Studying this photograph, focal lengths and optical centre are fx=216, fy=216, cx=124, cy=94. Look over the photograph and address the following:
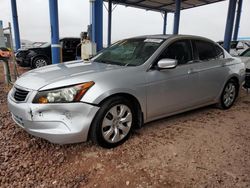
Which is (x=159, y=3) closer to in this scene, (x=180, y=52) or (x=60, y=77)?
(x=180, y=52)

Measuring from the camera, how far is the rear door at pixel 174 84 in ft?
9.80

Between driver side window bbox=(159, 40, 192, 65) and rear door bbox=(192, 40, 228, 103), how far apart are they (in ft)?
0.59

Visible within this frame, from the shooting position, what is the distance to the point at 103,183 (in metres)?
2.09

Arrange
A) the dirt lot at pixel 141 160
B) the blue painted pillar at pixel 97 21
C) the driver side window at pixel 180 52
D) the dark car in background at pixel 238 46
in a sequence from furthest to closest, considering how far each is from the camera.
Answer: the dark car in background at pixel 238 46 < the blue painted pillar at pixel 97 21 < the driver side window at pixel 180 52 < the dirt lot at pixel 141 160

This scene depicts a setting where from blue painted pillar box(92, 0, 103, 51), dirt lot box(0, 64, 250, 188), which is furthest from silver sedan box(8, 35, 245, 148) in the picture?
blue painted pillar box(92, 0, 103, 51)

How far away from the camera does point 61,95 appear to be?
2.38m

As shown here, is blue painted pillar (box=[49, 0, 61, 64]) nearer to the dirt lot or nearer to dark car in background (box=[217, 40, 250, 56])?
the dirt lot

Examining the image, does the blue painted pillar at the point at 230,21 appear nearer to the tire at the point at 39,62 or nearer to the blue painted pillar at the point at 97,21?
the blue painted pillar at the point at 97,21

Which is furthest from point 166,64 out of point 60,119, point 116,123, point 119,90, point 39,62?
point 39,62

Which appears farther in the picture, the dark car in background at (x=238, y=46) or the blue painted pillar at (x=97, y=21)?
the dark car in background at (x=238, y=46)

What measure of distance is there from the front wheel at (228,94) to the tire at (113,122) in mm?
2280

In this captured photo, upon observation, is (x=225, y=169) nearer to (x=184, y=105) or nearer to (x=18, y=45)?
(x=184, y=105)

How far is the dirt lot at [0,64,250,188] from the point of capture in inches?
83.7

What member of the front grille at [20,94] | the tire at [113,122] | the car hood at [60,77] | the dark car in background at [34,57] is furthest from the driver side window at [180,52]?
the dark car in background at [34,57]
